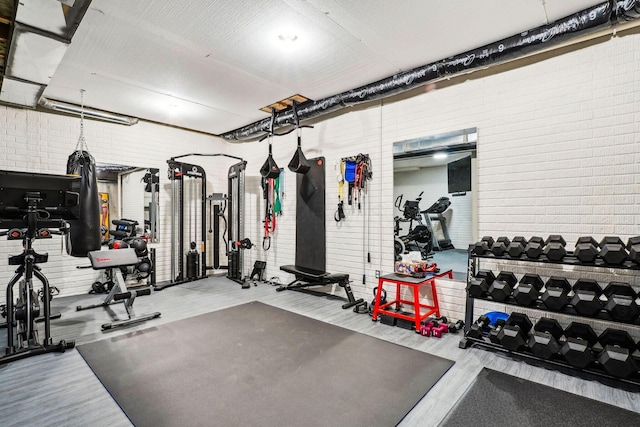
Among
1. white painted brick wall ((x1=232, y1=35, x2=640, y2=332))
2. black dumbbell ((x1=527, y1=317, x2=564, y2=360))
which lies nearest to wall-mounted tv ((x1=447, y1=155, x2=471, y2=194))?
white painted brick wall ((x1=232, y1=35, x2=640, y2=332))

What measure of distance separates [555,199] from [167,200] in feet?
20.8

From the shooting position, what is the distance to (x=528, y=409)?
2.11 meters

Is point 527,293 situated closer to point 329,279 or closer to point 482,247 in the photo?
point 482,247

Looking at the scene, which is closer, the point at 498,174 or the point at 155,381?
the point at 155,381

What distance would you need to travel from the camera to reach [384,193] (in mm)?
4520

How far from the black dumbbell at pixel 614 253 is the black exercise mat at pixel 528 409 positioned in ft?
3.43

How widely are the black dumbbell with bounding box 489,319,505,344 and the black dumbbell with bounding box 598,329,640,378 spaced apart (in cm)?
70

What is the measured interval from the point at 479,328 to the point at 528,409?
95 cm

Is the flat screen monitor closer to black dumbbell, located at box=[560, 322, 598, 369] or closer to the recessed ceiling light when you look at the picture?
the recessed ceiling light

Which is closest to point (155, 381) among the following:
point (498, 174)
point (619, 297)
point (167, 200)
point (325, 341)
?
point (325, 341)

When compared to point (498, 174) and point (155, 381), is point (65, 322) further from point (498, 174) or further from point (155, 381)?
point (498, 174)

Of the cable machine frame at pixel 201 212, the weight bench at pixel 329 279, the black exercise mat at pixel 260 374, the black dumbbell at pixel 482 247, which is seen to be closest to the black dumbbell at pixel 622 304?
the black dumbbell at pixel 482 247

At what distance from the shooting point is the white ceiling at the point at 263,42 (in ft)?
8.99

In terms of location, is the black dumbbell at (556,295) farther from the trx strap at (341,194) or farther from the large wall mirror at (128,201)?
the large wall mirror at (128,201)
